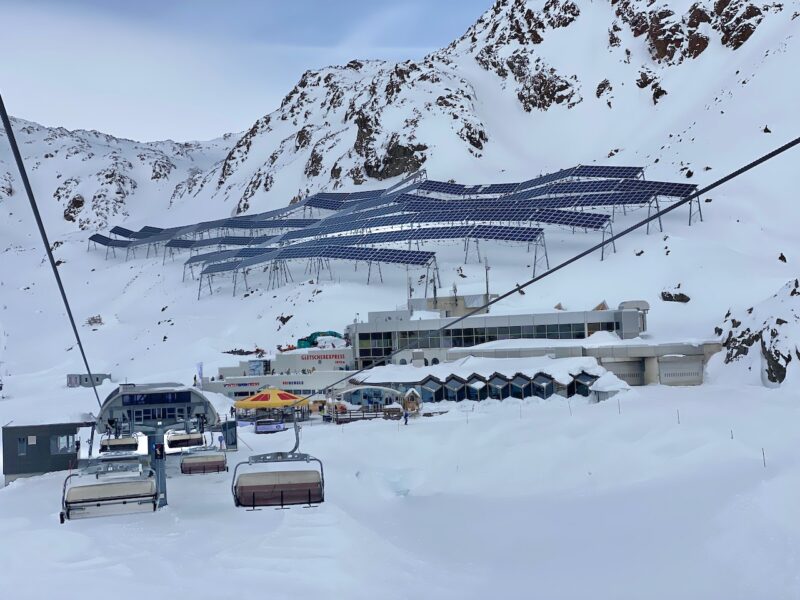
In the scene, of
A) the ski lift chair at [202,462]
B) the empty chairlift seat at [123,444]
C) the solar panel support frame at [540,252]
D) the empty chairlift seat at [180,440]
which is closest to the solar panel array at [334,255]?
the solar panel support frame at [540,252]

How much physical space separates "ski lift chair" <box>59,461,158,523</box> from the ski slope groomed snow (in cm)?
82

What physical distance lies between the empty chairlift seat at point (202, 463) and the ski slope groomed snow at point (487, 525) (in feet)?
1.47

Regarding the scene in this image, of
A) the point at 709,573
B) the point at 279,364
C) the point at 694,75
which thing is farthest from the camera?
the point at 694,75

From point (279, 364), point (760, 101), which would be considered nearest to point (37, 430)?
point (279, 364)

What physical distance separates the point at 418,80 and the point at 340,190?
21.0 meters

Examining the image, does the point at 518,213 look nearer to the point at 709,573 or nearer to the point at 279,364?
the point at 279,364

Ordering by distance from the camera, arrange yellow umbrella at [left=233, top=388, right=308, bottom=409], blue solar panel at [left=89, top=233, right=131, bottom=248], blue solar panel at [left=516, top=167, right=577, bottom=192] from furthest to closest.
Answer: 1. blue solar panel at [left=89, top=233, right=131, bottom=248]
2. blue solar panel at [left=516, top=167, right=577, bottom=192]
3. yellow umbrella at [left=233, top=388, right=308, bottom=409]

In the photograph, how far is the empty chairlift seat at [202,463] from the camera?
2955 centimetres

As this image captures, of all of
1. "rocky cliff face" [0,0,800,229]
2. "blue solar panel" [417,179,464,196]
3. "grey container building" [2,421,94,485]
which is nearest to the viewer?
"grey container building" [2,421,94,485]

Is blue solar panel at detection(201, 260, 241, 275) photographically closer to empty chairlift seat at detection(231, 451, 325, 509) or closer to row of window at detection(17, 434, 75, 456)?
row of window at detection(17, 434, 75, 456)

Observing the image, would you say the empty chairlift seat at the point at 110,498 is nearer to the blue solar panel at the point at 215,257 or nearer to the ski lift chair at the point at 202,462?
the ski lift chair at the point at 202,462

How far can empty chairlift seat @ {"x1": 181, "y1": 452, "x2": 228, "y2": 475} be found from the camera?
29.5 m

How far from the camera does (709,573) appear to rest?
15.6 m

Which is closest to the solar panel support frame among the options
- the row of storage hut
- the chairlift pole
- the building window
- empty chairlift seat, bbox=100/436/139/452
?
the row of storage hut
